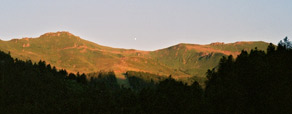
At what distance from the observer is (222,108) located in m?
71.4

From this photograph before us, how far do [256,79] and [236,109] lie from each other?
11232 mm

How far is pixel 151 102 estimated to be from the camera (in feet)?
318

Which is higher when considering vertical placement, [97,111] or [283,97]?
[283,97]

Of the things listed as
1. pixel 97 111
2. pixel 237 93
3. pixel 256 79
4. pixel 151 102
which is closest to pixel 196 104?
pixel 237 93

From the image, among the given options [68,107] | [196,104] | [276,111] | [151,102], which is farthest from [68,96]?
[276,111]

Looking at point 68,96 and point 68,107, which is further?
point 68,96

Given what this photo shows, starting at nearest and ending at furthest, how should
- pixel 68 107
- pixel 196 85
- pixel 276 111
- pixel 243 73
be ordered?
pixel 276 111, pixel 243 73, pixel 196 85, pixel 68 107

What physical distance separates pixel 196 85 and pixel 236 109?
26.7 meters

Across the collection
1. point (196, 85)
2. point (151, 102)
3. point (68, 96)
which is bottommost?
point (68, 96)

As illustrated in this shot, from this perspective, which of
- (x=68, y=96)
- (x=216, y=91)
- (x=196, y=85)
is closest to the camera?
(x=216, y=91)

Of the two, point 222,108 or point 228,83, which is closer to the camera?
point 222,108

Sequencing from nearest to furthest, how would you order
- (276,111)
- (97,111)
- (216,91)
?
(276,111) < (216,91) < (97,111)

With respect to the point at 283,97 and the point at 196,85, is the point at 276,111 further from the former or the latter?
the point at 196,85

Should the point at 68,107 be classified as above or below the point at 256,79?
below
